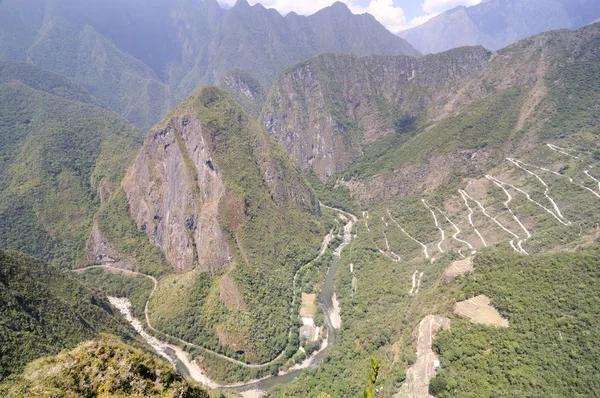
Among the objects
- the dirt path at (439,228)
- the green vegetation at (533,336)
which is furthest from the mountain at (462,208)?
the dirt path at (439,228)

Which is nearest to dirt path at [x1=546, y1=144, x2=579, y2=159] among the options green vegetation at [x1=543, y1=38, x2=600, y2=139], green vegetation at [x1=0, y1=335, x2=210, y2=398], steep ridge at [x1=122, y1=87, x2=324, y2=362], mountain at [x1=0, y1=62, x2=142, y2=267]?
green vegetation at [x1=543, y1=38, x2=600, y2=139]

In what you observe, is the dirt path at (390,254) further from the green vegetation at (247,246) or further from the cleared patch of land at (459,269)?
the cleared patch of land at (459,269)

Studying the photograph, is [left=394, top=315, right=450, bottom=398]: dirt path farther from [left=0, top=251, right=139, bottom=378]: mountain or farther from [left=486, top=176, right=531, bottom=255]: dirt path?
[left=0, top=251, right=139, bottom=378]: mountain

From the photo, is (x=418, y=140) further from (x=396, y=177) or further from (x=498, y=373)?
(x=498, y=373)

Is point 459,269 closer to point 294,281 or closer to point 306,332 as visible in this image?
point 306,332

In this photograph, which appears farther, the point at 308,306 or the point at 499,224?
the point at 308,306

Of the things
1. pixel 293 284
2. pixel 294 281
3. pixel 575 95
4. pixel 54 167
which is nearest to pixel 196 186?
pixel 294 281

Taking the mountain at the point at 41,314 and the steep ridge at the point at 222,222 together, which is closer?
the mountain at the point at 41,314
